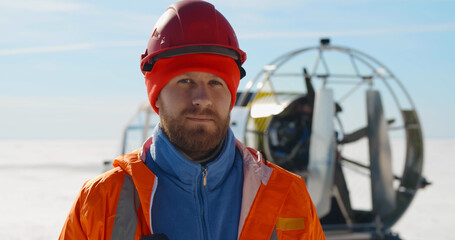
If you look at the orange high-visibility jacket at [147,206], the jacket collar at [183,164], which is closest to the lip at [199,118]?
the jacket collar at [183,164]

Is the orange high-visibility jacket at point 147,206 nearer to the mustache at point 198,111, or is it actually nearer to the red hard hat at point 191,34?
the mustache at point 198,111

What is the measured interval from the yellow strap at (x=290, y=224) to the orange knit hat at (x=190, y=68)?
0.53 m

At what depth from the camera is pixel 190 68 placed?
1668 mm

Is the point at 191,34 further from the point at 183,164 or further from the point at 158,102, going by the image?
the point at 183,164

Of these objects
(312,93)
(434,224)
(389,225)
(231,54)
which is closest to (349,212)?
(389,225)

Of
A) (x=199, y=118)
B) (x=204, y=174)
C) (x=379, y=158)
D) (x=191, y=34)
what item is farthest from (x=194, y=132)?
(x=379, y=158)

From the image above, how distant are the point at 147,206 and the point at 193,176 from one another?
195mm

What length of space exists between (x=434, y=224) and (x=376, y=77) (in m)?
4.13

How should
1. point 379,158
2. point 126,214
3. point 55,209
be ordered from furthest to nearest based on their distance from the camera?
point 55,209 < point 379,158 < point 126,214

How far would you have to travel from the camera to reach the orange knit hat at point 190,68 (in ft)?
5.51

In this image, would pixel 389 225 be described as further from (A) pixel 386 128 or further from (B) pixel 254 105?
(B) pixel 254 105

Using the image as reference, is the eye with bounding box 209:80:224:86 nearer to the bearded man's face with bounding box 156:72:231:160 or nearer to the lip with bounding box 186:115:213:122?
the bearded man's face with bounding box 156:72:231:160

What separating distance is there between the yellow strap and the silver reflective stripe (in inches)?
19.8

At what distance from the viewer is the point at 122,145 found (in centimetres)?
715
